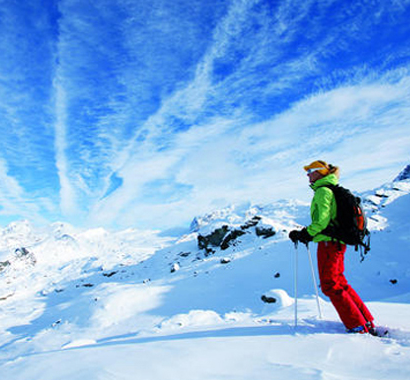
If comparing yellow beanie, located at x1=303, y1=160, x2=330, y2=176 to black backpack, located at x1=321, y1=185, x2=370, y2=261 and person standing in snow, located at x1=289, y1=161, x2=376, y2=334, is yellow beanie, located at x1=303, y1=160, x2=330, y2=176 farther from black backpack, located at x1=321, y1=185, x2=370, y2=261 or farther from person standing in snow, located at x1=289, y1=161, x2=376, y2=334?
black backpack, located at x1=321, y1=185, x2=370, y2=261

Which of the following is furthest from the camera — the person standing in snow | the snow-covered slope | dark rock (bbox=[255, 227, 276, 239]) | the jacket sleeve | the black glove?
dark rock (bbox=[255, 227, 276, 239])

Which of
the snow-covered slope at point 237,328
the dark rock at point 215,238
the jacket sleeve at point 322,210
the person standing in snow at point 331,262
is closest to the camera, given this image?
the snow-covered slope at point 237,328

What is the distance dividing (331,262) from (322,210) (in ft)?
2.86

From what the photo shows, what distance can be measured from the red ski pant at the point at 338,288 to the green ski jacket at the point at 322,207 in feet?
0.74

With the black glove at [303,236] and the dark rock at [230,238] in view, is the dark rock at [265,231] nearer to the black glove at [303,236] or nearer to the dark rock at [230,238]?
the dark rock at [230,238]

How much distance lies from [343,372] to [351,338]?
3.72 feet

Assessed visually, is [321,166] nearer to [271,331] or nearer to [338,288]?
[338,288]

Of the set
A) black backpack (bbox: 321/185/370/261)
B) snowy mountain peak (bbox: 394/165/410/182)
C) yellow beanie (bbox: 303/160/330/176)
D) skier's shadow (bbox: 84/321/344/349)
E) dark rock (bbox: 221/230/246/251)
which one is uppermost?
snowy mountain peak (bbox: 394/165/410/182)

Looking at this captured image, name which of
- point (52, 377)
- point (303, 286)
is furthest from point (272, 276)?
point (52, 377)

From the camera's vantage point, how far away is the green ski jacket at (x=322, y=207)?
404 cm

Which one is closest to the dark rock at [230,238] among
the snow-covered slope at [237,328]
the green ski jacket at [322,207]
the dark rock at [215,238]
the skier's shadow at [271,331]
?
the snow-covered slope at [237,328]

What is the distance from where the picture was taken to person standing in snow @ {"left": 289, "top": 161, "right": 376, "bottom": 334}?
3910 mm

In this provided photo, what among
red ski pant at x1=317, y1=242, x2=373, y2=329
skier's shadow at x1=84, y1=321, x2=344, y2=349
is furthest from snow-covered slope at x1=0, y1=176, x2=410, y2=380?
red ski pant at x1=317, y1=242, x2=373, y2=329

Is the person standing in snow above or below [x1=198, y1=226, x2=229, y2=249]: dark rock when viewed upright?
below
